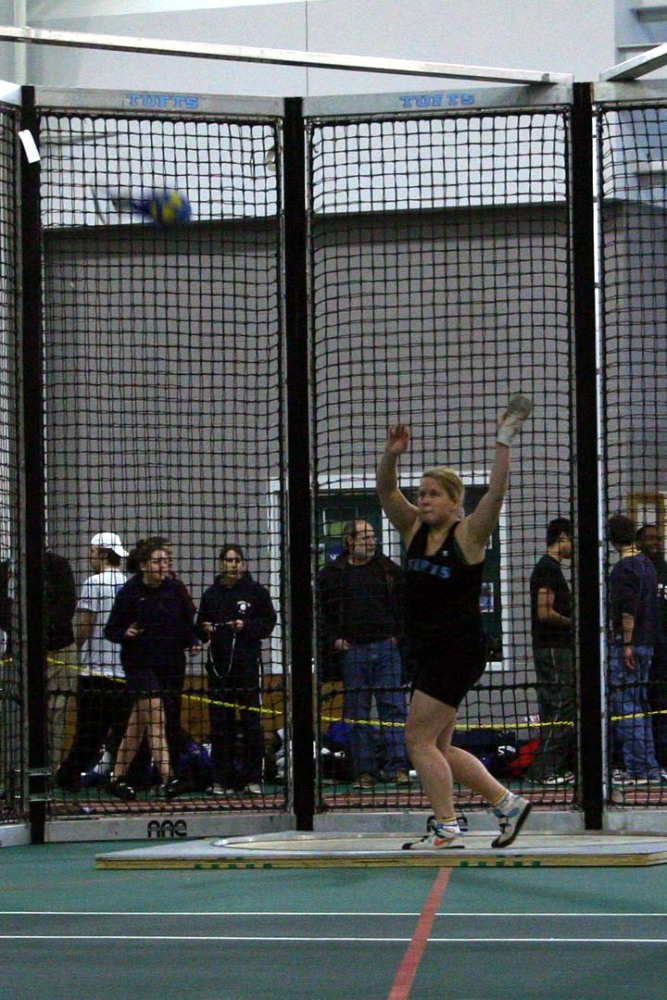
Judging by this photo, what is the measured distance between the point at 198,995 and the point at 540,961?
1.15 meters

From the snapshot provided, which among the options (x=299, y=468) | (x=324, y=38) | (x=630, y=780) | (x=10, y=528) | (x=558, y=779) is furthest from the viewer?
(x=324, y=38)

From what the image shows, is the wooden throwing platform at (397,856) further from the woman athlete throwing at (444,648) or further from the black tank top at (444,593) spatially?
the black tank top at (444,593)

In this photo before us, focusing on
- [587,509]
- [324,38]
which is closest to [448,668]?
[587,509]

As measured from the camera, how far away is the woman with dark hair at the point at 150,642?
11.4 metres

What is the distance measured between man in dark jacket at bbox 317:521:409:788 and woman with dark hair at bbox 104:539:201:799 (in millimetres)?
903

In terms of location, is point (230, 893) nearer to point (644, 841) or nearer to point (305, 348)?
point (644, 841)

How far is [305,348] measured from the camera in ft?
34.9

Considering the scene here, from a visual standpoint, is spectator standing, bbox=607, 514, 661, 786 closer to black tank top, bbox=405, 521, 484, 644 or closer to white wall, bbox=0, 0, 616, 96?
black tank top, bbox=405, 521, 484, 644

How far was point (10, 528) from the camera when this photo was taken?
35.2 feet

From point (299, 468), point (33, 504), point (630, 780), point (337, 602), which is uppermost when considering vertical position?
point (299, 468)

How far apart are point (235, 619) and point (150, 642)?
689mm

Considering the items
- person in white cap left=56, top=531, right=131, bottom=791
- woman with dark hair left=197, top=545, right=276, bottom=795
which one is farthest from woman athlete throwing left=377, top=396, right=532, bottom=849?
person in white cap left=56, top=531, right=131, bottom=791

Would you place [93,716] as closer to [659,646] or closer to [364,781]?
[364,781]

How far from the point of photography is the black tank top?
894 cm
